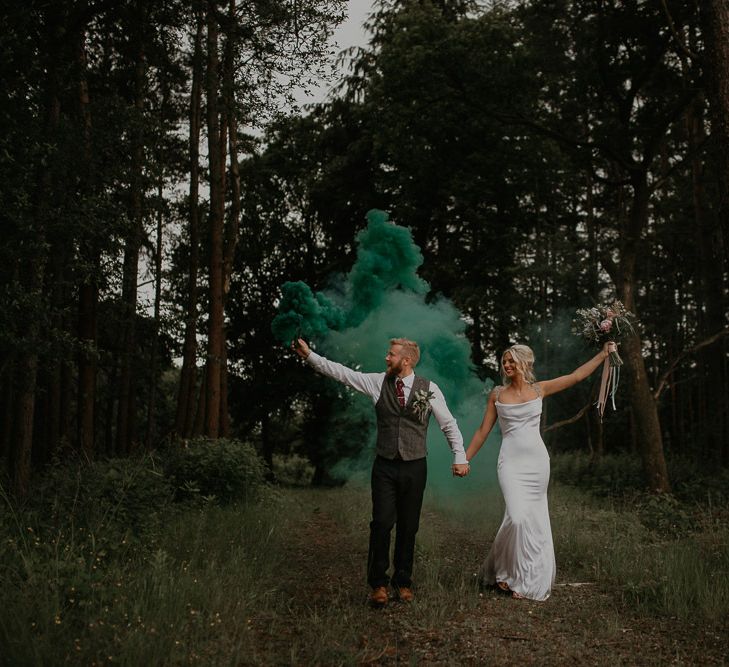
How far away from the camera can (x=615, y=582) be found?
7289mm

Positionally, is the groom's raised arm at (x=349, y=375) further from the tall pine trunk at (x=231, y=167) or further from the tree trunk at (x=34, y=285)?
the tall pine trunk at (x=231, y=167)

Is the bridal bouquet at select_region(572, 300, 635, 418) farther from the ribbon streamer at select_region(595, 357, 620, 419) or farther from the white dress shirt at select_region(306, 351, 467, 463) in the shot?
the white dress shirt at select_region(306, 351, 467, 463)

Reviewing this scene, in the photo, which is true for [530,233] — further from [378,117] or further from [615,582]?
[615,582]

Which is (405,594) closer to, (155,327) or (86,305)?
(86,305)

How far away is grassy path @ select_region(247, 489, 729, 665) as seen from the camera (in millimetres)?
4945

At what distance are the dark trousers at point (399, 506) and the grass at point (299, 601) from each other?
14.5 inches

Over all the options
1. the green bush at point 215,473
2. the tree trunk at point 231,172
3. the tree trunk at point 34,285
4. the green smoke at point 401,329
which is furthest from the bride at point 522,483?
the tree trunk at point 231,172

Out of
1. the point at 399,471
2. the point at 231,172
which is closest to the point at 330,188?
the point at 231,172

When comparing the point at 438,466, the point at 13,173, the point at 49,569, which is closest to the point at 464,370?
the point at 438,466

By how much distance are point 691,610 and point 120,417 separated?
18.6 m

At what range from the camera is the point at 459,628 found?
556cm

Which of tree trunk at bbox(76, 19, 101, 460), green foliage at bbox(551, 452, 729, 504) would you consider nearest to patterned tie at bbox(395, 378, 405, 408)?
green foliage at bbox(551, 452, 729, 504)

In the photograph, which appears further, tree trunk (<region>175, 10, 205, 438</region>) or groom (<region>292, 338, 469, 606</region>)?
tree trunk (<region>175, 10, 205, 438</region>)

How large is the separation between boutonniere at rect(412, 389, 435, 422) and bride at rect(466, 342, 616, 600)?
2.70 ft
